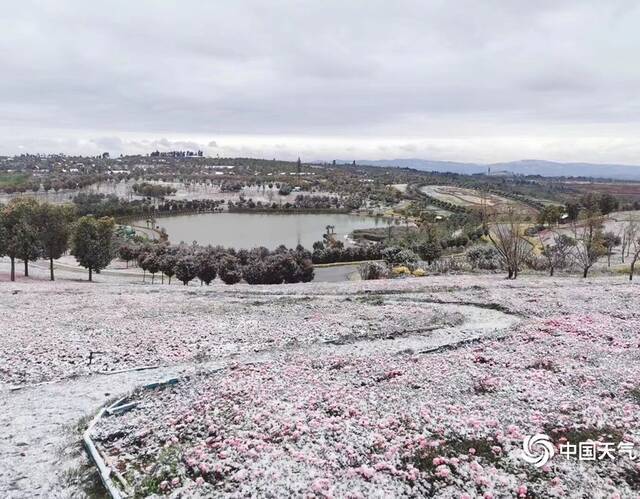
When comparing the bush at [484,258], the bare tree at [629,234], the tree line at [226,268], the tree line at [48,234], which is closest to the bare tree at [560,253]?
the bush at [484,258]

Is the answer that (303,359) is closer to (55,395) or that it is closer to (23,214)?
(55,395)

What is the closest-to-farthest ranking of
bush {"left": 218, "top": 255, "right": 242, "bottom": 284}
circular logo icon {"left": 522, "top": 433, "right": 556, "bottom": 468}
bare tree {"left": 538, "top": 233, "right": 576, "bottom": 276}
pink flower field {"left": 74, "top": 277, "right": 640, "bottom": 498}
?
pink flower field {"left": 74, "top": 277, "right": 640, "bottom": 498} → circular logo icon {"left": 522, "top": 433, "right": 556, "bottom": 468} → bush {"left": 218, "top": 255, "right": 242, "bottom": 284} → bare tree {"left": 538, "top": 233, "right": 576, "bottom": 276}

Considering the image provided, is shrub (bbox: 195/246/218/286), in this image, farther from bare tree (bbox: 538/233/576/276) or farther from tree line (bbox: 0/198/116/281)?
bare tree (bbox: 538/233/576/276)

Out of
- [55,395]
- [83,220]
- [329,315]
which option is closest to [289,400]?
[55,395]

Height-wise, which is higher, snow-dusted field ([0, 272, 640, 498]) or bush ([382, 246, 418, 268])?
snow-dusted field ([0, 272, 640, 498])

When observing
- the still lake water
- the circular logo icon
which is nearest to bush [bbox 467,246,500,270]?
the circular logo icon

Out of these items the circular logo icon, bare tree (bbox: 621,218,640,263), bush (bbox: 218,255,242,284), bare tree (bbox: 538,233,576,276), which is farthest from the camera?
bare tree (bbox: 621,218,640,263)

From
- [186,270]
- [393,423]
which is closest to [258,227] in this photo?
Result: [186,270]
